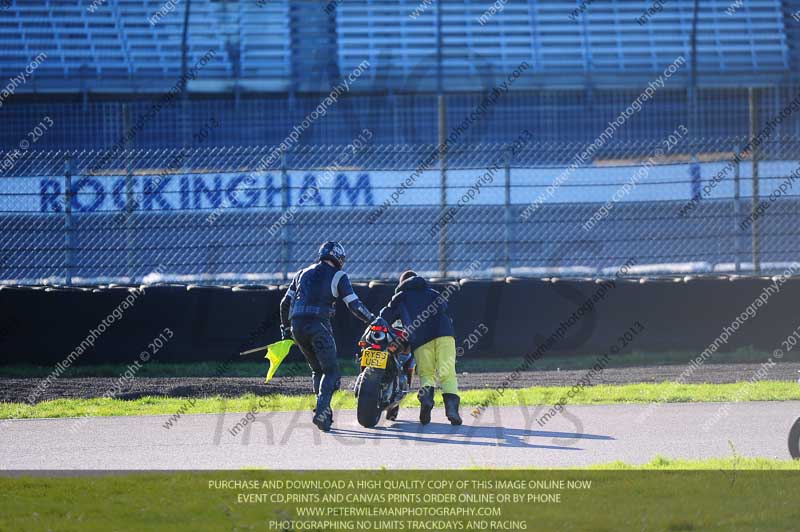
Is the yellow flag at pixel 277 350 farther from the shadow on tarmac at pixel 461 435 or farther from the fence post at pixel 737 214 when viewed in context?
the fence post at pixel 737 214

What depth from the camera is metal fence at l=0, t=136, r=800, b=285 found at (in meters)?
13.8

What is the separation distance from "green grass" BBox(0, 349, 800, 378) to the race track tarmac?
10.4ft

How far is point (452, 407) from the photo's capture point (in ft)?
29.9

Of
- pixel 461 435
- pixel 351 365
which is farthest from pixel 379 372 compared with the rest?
pixel 351 365

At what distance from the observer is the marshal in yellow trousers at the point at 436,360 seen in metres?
9.30

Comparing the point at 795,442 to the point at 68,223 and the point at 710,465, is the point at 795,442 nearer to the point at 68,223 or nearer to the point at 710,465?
the point at 710,465

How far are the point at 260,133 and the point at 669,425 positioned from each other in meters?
14.6

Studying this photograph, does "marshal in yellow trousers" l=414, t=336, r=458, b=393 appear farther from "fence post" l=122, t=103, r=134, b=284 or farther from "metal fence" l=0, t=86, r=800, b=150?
"metal fence" l=0, t=86, r=800, b=150

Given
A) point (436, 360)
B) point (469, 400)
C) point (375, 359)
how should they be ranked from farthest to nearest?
1. point (469, 400)
2. point (436, 360)
3. point (375, 359)

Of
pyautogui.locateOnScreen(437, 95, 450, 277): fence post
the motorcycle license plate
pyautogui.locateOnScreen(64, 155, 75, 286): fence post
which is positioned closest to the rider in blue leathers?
the motorcycle license plate

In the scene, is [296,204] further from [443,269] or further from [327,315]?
[327,315]

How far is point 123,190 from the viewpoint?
45.1 ft

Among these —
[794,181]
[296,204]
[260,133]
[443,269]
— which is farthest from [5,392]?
[260,133]

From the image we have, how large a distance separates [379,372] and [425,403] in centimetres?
53
